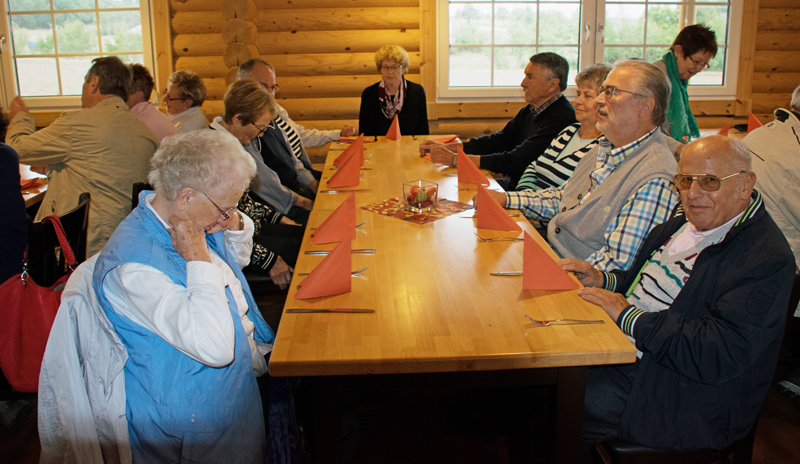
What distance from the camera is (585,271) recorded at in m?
2.00

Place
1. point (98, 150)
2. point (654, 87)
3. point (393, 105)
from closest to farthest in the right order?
point (654, 87)
point (98, 150)
point (393, 105)

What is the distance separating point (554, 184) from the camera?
3.12m

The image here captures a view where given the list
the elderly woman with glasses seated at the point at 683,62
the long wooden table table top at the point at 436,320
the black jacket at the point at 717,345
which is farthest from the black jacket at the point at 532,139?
the black jacket at the point at 717,345

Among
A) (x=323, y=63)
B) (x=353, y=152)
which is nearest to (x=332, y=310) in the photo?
(x=353, y=152)

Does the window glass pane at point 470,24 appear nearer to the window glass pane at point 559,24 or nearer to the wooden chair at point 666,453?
the window glass pane at point 559,24

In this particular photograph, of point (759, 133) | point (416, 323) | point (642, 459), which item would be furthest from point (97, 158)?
point (759, 133)

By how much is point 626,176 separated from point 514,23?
3751 millimetres

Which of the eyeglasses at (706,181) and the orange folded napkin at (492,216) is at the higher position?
the eyeglasses at (706,181)

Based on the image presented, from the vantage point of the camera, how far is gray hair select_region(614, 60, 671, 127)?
2133 mm

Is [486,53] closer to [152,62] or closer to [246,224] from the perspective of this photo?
[152,62]

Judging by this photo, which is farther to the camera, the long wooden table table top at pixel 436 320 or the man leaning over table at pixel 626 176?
the man leaning over table at pixel 626 176

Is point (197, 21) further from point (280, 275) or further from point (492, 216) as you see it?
point (492, 216)

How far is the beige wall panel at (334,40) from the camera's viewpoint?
17.9ft

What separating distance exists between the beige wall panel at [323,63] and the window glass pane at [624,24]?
5.61 ft
